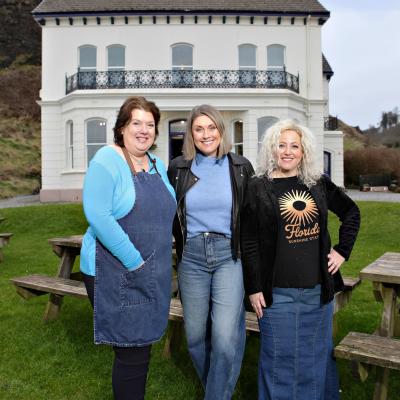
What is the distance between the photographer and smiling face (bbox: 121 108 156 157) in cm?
272

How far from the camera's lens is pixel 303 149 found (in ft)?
9.41

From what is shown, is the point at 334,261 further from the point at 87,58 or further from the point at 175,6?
the point at 87,58

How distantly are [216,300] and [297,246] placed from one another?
2.14 feet

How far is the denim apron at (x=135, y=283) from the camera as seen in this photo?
2.56 m

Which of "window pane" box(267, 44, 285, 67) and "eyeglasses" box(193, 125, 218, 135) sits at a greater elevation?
"window pane" box(267, 44, 285, 67)

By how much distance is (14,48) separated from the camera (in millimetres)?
43188

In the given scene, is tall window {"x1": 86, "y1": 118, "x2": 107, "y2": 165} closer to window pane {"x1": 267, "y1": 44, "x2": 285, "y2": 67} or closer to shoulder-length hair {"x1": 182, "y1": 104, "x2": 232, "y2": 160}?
window pane {"x1": 267, "y1": 44, "x2": 285, "y2": 67}

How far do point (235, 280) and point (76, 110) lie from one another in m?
19.2

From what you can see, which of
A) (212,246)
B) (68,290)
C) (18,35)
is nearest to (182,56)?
(68,290)

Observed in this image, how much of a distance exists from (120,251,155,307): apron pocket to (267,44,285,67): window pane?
20943 millimetres

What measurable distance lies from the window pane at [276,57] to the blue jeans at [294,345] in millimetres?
20716

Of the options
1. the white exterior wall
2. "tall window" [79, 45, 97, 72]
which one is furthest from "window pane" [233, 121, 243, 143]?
"tall window" [79, 45, 97, 72]

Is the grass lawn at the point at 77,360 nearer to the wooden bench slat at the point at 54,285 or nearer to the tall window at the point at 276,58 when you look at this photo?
the wooden bench slat at the point at 54,285

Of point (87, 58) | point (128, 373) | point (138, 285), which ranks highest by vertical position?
point (87, 58)
